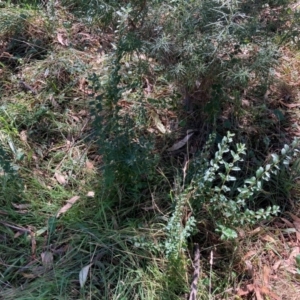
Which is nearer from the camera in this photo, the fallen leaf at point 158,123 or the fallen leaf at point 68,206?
the fallen leaf at point 68,206

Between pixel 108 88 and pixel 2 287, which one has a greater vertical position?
pixel 108 88

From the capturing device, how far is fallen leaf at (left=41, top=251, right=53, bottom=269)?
83.7 inches

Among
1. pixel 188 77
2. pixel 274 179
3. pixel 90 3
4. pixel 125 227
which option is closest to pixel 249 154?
pixel 274 179

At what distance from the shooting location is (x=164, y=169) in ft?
7.91

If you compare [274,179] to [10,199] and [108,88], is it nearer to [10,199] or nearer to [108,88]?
[108,88]

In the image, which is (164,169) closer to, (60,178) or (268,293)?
(60,178)

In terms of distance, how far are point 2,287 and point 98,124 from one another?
833 mm

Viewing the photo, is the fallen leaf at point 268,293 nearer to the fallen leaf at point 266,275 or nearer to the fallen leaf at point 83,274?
the fallen leaf at point 266,275

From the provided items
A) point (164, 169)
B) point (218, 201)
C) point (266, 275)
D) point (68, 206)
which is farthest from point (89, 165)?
point (266, 275)

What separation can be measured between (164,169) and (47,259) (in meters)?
0.72

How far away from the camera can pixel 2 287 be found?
207cm

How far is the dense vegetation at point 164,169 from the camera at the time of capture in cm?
206

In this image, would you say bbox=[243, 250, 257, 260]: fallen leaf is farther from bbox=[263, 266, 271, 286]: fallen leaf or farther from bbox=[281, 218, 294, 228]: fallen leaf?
bbox=[281, 218, 294, 228]: fallen leaf

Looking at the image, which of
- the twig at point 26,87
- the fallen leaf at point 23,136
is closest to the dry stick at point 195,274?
the fallen leaf at point 23,136
